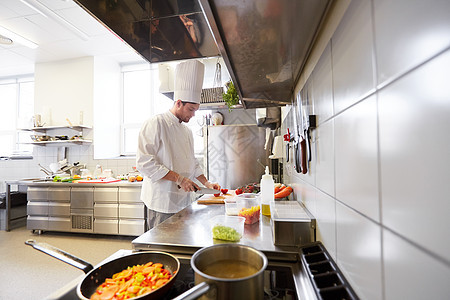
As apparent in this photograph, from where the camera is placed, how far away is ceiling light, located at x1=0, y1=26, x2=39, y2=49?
2.96m

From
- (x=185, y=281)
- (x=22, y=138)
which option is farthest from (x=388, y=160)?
(x=22, y=138)

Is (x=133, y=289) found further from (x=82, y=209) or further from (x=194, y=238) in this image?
(x=82, y=209)

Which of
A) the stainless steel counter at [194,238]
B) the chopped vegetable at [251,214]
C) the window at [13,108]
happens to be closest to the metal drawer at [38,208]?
the window at [13,108]

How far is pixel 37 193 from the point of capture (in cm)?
321

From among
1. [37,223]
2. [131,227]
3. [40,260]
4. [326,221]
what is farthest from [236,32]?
[37,223]

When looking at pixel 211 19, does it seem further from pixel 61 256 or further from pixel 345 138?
pixel 61 256

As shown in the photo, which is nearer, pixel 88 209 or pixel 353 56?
pixel 353 56

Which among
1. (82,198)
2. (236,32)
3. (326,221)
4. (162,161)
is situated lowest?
(82,198)

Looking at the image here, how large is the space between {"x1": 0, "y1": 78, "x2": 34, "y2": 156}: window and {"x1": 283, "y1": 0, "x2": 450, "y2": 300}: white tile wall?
586 centimetres

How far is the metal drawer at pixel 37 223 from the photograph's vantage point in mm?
3166

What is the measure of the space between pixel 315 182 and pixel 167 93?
2.33 m

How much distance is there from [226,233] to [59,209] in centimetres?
337

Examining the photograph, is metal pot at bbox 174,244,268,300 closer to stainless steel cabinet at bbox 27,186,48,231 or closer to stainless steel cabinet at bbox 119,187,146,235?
stainless steel cabinet at bbox 119,187,146,235

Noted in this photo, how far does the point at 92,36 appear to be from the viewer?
10.4ft
